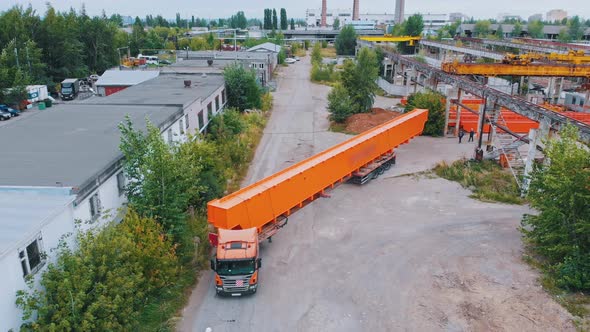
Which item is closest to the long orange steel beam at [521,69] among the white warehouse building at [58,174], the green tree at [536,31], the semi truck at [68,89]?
the white warehouse building at [58,174]

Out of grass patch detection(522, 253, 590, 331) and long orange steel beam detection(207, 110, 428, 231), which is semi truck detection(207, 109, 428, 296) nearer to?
long orange steel beam detection(207, 110, 428, 231)

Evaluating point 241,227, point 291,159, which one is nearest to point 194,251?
point 241,227

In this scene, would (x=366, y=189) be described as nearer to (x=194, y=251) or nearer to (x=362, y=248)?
(x=362, y=248)

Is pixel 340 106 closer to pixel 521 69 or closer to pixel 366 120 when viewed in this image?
pixel 366 120

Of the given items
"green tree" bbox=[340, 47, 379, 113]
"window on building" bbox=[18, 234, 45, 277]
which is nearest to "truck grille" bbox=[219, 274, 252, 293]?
"window on building" bbox=[18, 234, 45, 277]

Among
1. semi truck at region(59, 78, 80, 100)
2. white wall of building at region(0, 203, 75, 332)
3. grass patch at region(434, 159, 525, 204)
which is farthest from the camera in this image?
semi truck at region(59, 78, 80, 100)

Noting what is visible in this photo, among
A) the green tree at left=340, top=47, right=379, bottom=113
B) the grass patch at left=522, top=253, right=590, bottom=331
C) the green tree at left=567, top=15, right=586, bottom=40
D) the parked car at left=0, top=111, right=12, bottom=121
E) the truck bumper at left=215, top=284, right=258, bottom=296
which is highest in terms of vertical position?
the green tree at left=567, top=15, right=586, bottom=40
